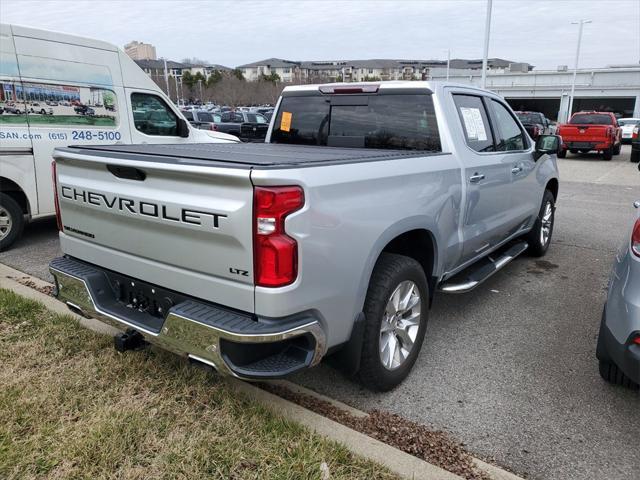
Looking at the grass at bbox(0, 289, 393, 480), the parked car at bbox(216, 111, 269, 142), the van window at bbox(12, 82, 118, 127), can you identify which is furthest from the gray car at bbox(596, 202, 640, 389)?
the parked car at bbox(216, 111, 269, 142)

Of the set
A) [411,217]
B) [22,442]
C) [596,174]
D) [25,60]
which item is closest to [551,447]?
[411,217]

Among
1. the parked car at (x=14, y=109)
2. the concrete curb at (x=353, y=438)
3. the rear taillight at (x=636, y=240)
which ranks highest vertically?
the parked car at (x=14, y=109)

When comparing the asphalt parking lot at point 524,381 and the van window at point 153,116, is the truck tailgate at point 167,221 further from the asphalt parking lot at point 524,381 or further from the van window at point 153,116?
the van window at point 153,116

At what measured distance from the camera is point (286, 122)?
4.77 metres

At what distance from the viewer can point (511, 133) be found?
5.07 m

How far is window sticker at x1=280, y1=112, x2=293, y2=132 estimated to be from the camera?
187 inches

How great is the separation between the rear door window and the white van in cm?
489

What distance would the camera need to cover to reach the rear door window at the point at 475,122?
13.4 ft

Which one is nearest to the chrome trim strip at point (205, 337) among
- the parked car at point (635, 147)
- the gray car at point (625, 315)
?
the gray car at point (625, 315)

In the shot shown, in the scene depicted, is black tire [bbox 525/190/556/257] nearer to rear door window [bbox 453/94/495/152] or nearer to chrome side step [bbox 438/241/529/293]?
chrome side step [bbox 438/241/529/293]

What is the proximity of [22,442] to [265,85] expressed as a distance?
Result: 8189 centimetres

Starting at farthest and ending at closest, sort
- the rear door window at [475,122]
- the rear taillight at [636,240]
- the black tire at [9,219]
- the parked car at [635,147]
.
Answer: the parked car at [635,147] < the black tire at [9,219] < the rear door window at [475,122] < the rear taillight at [636,240]

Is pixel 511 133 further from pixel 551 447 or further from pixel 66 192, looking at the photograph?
pixel 66 192

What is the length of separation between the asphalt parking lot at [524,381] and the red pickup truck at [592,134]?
15050 mm
